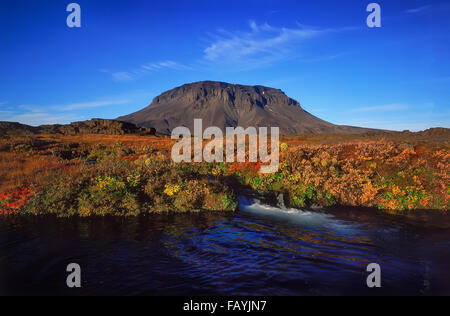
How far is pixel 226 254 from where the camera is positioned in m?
9.71

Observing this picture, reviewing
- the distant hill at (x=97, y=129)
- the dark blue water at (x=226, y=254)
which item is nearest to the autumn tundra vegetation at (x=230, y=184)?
the dark blue water at (x=226, y=254)

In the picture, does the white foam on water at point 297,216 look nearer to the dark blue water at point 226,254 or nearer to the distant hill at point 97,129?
the dark blue water at point 226,254

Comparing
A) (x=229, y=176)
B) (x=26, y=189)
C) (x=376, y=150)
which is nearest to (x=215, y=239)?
(x=229, y=176)

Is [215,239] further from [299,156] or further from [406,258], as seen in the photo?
[299,156]

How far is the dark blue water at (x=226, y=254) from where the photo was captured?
7.61 metres

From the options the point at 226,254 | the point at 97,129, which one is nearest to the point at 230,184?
the point at 226,254

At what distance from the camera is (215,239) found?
1112 cm

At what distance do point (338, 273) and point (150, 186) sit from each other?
419 inches

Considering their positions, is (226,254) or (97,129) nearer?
(226,254)

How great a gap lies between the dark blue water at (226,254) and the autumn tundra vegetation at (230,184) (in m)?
1.26

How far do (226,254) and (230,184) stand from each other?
975 centimetres

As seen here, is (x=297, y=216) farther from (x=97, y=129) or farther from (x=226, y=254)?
(x=97, y=129)

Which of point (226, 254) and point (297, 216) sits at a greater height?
point (297, 216)

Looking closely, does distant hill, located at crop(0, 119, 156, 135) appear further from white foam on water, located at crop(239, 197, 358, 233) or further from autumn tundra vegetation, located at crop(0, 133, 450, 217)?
white foam on water, located at crop(239, 197, 358, 233)
